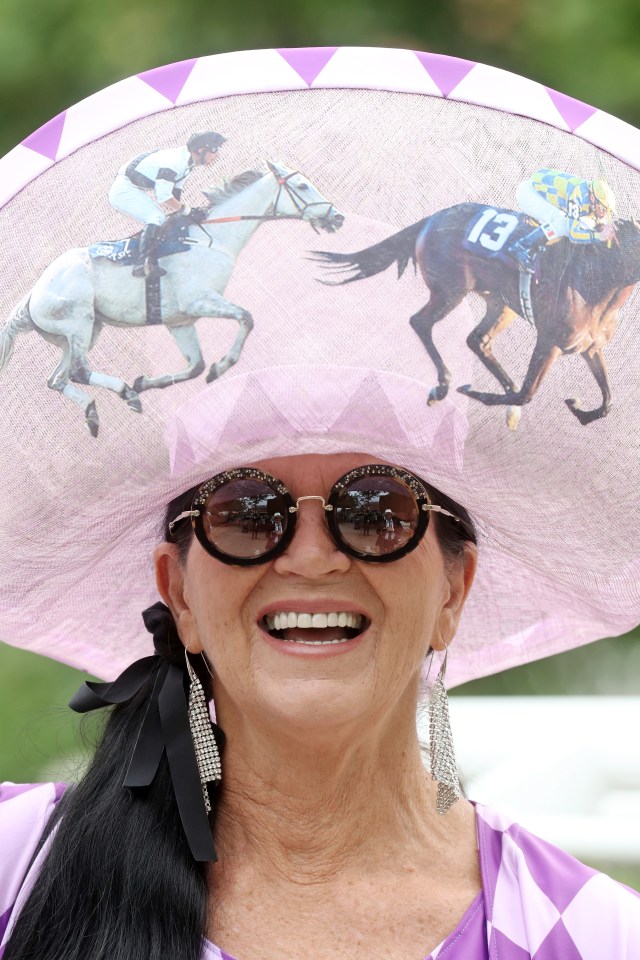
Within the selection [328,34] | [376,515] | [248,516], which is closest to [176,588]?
[248,516]

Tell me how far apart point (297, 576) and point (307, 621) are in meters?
0.08

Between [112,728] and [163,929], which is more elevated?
[112,728]

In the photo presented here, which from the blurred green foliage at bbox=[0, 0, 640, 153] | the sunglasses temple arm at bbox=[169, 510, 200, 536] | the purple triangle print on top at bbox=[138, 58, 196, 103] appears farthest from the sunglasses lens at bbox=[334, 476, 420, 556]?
the blurred green foliage at bbox=[0, 0, 640, 153]

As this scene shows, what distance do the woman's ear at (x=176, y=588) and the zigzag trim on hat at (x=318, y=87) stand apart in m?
0.68

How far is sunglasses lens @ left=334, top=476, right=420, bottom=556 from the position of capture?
2078 millimetres

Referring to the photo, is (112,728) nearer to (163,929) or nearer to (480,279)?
(163,929)

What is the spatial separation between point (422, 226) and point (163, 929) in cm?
120

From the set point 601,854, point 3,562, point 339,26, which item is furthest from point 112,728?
point 339,26

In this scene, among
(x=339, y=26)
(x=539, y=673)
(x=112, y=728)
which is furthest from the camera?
(x=539, y=673)

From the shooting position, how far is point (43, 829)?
2.32 m

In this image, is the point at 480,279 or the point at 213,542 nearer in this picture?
the point at 480,279

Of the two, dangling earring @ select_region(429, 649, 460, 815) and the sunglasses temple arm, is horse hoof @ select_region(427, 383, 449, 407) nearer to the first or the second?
the sunglasses temple arm

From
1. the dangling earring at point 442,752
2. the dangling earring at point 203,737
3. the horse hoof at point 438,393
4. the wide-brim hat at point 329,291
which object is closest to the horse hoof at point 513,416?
the wide-brim hat at point 329,291

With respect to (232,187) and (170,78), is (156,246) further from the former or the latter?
(170,78)
